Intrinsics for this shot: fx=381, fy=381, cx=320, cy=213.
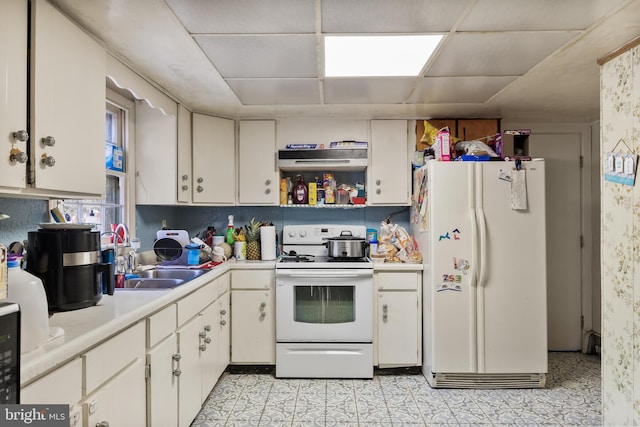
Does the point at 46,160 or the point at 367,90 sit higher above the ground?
the point at 367,90

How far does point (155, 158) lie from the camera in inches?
110

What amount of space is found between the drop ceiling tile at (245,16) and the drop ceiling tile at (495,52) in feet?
2.40

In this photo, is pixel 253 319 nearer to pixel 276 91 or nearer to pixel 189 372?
pixel 189 372

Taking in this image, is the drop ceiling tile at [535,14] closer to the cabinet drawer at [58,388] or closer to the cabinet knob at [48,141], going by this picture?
the cabinet knob at [48,141]

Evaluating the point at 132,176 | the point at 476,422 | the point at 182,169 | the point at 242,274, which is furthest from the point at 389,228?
the point at 132,176

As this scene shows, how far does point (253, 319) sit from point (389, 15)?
2246 millimetres

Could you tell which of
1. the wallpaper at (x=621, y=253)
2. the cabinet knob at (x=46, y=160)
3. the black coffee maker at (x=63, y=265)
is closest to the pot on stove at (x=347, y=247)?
the wallpaper at (x=621, y=253)

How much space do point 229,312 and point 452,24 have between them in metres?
2.36

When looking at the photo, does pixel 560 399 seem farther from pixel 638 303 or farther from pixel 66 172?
pixel 66 172

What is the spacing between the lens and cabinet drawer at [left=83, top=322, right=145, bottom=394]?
3.90ft

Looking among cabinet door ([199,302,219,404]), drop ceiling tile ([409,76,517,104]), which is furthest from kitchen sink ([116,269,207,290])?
drop ceiling tile ([409,76,517,104])

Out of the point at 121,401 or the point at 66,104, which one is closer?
the point at 121,401

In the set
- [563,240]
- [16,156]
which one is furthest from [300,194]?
[563,240]

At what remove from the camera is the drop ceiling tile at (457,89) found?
2377 mm
